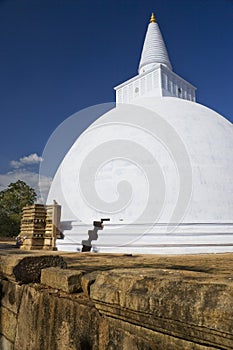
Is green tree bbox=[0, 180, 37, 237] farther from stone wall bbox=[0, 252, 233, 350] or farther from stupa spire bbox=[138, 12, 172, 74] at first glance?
stone wall bbox=[0, 252, 233, 350]

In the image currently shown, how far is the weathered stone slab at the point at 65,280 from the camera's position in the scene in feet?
5.96

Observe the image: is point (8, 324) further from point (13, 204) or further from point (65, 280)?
point (13, 204)

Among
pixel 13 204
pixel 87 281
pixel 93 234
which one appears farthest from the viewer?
pixel 13 204

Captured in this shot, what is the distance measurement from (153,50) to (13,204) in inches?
596

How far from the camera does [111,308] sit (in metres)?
1.41

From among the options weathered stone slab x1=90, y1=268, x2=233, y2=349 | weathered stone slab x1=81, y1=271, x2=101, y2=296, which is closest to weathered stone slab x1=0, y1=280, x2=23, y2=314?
weathered stone slab x1=81, y1=271, x2=101, y2=296

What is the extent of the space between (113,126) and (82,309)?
8595mm

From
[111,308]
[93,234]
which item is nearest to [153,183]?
[93,234]

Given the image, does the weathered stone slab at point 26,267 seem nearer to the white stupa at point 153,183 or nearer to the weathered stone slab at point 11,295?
the weathered stone slab at point 11,295

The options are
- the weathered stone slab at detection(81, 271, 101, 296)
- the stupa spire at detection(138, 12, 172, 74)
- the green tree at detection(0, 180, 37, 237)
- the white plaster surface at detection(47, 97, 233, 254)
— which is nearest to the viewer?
the weathered stone slab at detection(81, 271, 101, 296)

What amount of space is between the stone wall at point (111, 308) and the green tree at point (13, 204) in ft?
63.1

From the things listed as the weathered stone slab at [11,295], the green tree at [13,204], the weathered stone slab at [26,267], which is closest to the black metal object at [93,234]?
Answer: the weathered stone slab at [11,295]

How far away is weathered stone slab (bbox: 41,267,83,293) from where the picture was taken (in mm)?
1815

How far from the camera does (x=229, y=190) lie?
8500 millimetres
